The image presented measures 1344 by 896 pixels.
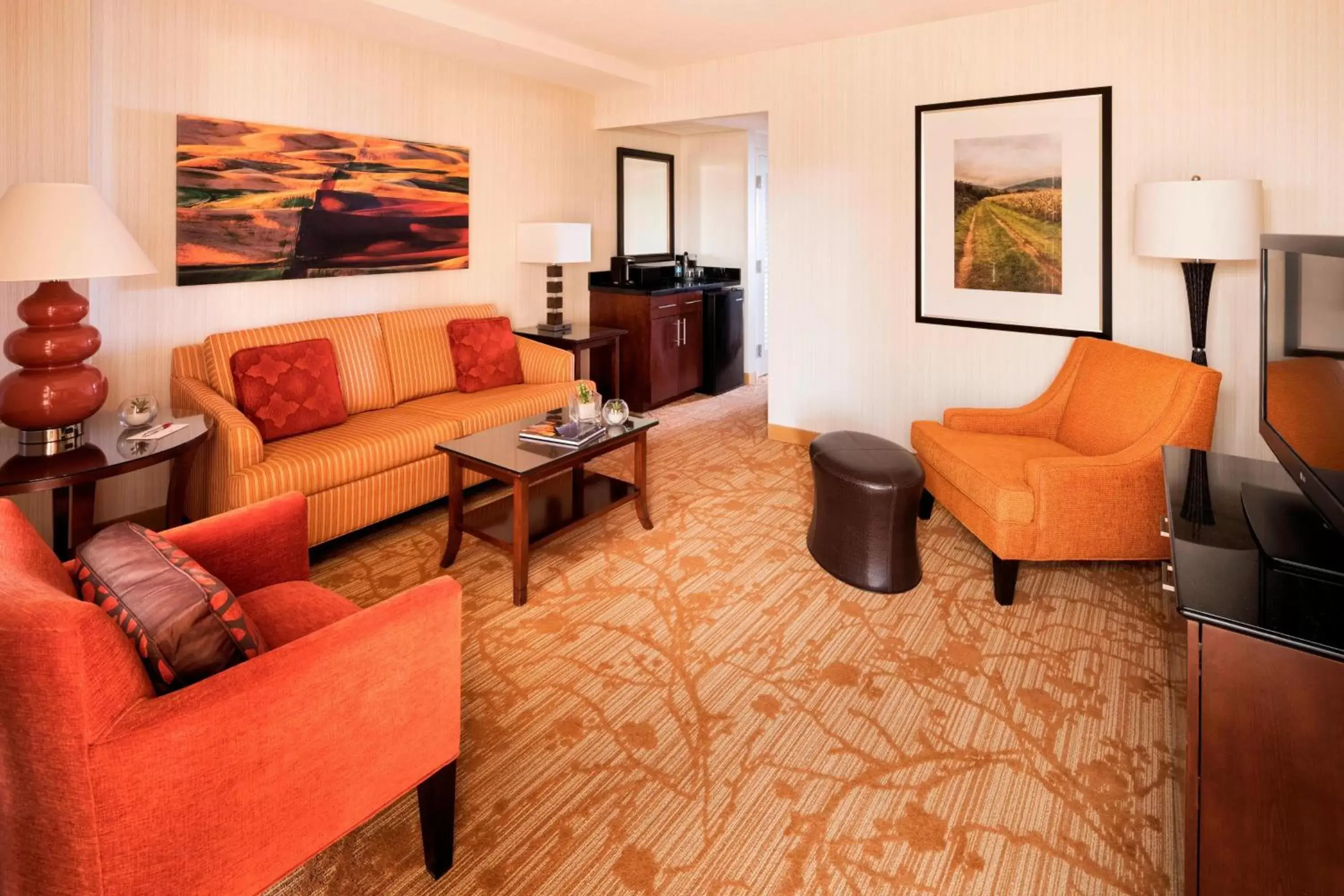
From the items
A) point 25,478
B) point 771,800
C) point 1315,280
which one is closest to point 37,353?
point 25,478

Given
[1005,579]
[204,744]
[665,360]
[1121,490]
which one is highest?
[665,360]

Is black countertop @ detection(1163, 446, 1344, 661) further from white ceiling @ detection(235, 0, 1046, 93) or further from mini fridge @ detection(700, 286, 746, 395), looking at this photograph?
mini fridge @ detection(700, 286, 746, 395)

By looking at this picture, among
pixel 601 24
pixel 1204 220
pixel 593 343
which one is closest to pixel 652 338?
pixel 593 343

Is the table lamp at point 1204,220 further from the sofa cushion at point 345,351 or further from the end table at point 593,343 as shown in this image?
the sofa cushion at point 345,351

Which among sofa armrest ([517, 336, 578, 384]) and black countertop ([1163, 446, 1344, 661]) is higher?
sofa armrest ([517, 336, 578, 384])

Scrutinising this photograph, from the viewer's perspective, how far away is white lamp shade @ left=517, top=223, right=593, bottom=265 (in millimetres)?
5223

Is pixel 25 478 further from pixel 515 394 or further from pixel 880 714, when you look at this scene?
pixel 880 714

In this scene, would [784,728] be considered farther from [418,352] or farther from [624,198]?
[624,198]

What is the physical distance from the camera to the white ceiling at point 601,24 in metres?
3.90

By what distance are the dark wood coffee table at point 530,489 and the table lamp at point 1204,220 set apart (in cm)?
235

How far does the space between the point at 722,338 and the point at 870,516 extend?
4.06m

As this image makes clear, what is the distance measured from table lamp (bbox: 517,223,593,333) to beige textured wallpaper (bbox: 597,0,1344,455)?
1153 mm

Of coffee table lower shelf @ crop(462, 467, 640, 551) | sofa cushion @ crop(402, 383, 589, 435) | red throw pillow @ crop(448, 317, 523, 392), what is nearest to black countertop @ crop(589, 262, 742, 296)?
red throw pillow @ crop(448, 317, 523, 392)

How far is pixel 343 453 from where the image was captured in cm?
334
